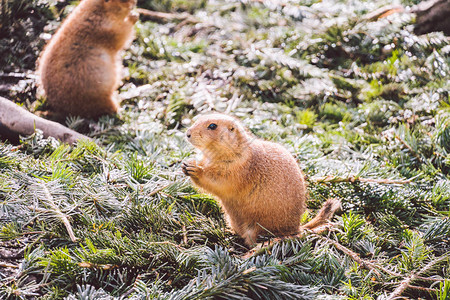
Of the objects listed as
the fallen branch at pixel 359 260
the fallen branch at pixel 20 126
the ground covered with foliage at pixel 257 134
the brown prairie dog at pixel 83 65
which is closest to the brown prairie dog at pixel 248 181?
the ground covered with foliage at pixel 257 134

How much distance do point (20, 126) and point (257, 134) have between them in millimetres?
1967

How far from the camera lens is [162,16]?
6.21 meters

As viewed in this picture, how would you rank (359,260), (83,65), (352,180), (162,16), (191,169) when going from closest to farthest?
(359,260) < (191,169) < (352,180) < (83,65) < (162,16)

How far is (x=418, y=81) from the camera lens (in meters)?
4.81

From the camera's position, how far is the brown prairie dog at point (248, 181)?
9.04 ft

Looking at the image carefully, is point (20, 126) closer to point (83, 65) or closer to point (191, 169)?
point (83, 65)

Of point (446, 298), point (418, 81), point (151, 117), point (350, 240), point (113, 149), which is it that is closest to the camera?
point (446, 298)

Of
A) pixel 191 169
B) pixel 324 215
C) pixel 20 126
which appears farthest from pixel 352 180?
pixel 20 126

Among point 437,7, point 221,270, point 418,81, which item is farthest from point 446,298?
point 437,7

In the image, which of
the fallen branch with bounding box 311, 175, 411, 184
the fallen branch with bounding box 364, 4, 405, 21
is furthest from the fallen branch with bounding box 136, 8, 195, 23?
the fallen branch with bounding box 311, 175, 411, 184

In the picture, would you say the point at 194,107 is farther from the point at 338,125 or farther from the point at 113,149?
the point at 338,125

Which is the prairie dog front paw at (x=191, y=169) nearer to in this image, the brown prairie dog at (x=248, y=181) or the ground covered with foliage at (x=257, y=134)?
the brown prairie dog at (x=248, y=181)

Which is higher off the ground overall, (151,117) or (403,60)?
(403,60)

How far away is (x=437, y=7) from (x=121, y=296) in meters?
5.23
